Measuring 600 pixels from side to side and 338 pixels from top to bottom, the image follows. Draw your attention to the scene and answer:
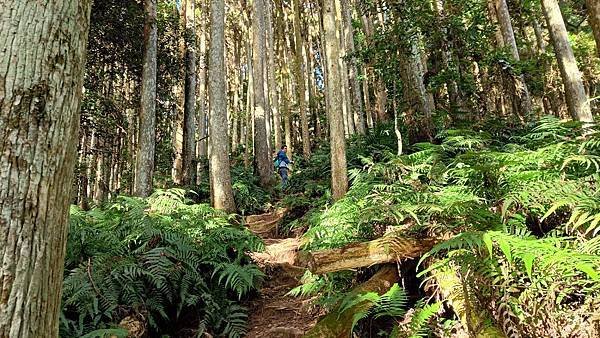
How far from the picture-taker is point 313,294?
14.9 feet

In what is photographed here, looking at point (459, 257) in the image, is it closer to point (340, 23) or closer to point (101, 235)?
point (101, 235)

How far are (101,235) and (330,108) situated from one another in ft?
13.2

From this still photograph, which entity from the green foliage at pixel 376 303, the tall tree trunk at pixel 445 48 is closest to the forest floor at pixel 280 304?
the green foliage at pixel 376 303

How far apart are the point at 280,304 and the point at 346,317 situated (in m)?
1.79

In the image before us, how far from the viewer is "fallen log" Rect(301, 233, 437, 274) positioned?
3.33 metres

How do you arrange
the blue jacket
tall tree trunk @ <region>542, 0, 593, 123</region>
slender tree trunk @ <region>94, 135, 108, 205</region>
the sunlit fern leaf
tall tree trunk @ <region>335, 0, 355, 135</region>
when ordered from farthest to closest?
1. tall tree trunk @ <region>335, 0, 355, 135</region>
2. slender tree trunk @ <region>94, 135, 108, 205</region>
3. the blue jacket
4. tall tree trunk @ <region>542, 0, 593, 123</region>
5. the sunlit fern leaf

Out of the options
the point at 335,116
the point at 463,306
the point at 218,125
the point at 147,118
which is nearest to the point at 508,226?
the point at 463,306

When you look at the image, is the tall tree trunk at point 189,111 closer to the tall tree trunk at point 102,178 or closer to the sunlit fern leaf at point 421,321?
the tall tree trunk at point 102,178

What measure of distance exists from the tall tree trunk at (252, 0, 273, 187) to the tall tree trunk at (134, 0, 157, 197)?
364 cm

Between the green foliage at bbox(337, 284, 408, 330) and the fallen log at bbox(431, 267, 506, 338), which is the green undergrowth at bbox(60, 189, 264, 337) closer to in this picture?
the green foliage at bbox(337, 284, 408, 330)

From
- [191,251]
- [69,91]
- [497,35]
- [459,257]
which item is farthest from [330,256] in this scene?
[497,35]

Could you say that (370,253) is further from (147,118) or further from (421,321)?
(147,118)

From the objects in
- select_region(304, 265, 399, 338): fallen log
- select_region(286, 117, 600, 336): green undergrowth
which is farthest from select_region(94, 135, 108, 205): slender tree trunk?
select_region(304, 265, 399, 338): fallen log

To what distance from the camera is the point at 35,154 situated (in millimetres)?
1580
